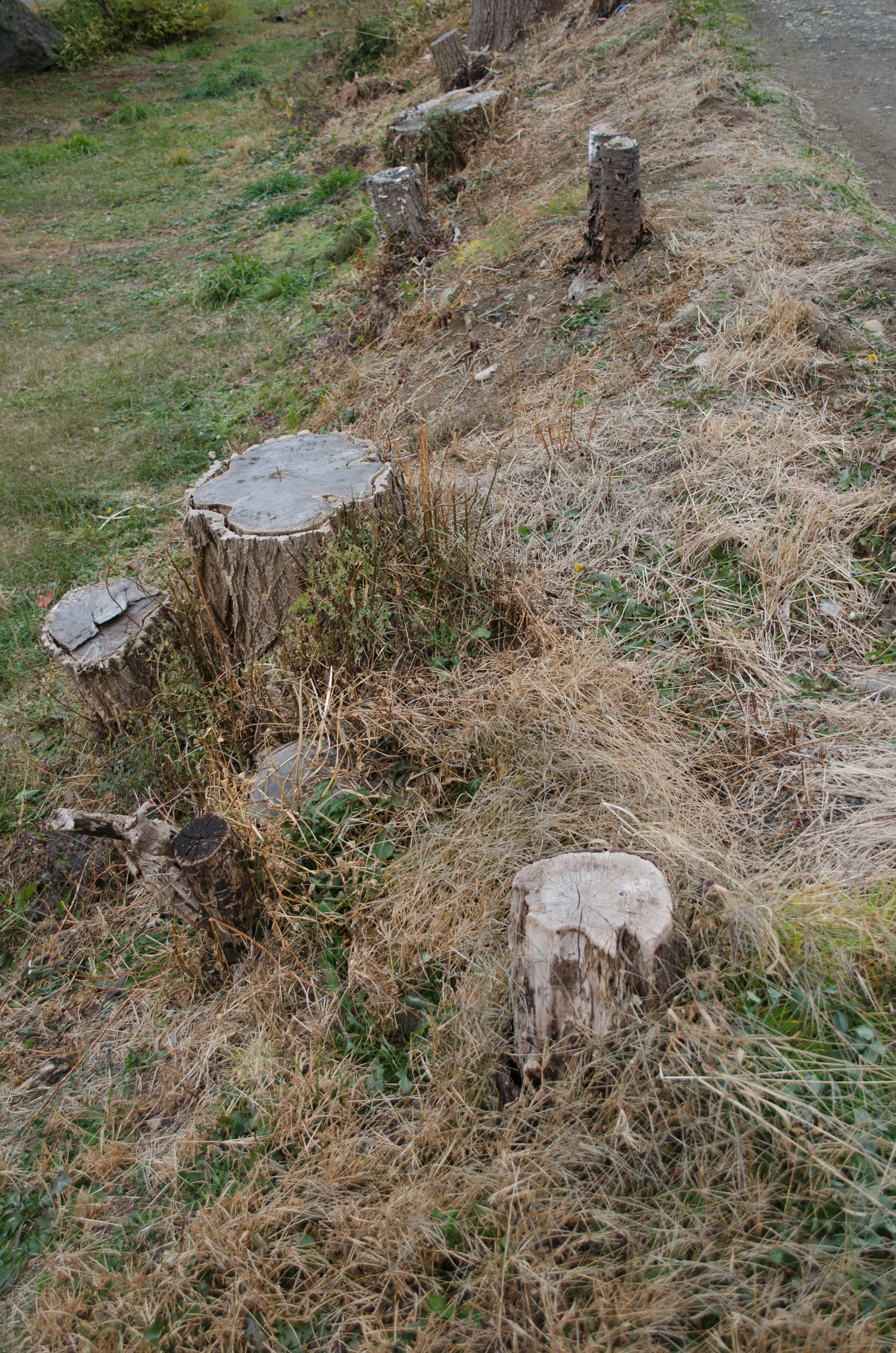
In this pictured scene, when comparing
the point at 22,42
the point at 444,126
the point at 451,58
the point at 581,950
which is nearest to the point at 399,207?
the point at 444,126

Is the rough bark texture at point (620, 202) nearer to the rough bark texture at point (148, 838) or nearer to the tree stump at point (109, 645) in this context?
the tree stump at point (109, 645)

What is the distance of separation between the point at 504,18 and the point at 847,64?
4370 millimetres

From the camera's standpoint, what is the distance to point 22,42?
17.4 meters

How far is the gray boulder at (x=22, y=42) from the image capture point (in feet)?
56.6

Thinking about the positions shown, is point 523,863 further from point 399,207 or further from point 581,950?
point 399,207

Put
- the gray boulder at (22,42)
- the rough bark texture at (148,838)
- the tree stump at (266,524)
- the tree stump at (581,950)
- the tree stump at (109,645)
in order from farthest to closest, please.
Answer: the gray boulder at (22,42) → the tree stump at (109,645) → the tree stump at (266,524) → the rough bark texture at (148,838) → the tree stump at (581,950)

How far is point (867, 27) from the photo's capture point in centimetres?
917

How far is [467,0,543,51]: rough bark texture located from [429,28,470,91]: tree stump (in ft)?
2.75

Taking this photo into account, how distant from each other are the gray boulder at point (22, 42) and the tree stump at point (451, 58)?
12.4m

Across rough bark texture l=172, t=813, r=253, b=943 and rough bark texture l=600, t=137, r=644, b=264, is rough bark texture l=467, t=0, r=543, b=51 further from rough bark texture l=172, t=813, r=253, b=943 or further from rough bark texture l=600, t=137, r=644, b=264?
rough bark texture l=172, t=813, r=253, b=943

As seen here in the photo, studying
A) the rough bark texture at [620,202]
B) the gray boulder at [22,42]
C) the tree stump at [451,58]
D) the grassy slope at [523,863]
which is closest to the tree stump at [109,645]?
the grassy slope at [523,863]

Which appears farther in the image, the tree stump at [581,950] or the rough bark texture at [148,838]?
the rough bark texture at [148,838]

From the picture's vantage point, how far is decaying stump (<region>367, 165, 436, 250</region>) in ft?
22.4

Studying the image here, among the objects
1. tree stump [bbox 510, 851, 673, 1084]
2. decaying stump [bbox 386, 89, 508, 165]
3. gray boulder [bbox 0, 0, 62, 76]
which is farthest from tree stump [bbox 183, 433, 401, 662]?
gray boulder [bbox 0, 0, 62, 76]
